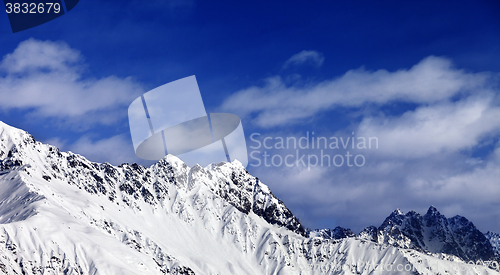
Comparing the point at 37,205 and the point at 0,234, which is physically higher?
the point at 37,205

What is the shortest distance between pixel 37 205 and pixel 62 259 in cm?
4235

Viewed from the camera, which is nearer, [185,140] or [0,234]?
[185,140]

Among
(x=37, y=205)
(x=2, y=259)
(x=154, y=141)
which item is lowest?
(x=2, y=259)

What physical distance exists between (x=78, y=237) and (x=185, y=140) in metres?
108

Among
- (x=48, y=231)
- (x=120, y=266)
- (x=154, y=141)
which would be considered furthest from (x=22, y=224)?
(x=154, y=141)

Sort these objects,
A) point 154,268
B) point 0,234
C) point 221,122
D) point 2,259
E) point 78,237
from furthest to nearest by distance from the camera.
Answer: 1. point 154,268
2. point 78,237
3. point 0,234
4. point 2,259
5. point 221,122

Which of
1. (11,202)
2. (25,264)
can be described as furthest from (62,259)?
(11,202)

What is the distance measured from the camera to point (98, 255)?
168750 mm

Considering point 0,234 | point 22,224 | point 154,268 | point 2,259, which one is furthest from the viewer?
point 154,268

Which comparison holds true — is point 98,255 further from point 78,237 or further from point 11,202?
point 11,202

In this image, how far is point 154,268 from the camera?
7397 inches

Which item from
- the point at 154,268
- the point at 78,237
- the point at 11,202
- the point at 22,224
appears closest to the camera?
the point at 22,224

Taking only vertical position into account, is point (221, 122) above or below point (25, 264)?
above

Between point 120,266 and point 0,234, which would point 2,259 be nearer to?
point 0,234
